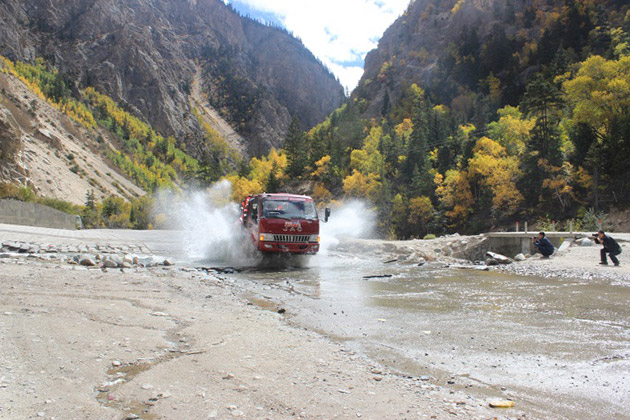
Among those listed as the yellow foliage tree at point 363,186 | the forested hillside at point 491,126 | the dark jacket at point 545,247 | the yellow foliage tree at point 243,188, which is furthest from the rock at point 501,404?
the yellow foliage tree at point 243,188

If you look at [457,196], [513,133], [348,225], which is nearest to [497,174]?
[457,196]

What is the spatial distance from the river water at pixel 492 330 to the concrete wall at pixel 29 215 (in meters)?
26.3

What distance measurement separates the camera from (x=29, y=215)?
34.2m

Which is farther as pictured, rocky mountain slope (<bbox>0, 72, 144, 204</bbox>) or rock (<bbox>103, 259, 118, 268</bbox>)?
rocky mountain slope (<bbox>0, 72, 144, 204</bbox>)

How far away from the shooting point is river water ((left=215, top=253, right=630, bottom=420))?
3990mm

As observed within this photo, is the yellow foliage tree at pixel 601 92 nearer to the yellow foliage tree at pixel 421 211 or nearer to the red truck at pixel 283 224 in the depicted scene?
the yellow foliage tree at pixel 421 211

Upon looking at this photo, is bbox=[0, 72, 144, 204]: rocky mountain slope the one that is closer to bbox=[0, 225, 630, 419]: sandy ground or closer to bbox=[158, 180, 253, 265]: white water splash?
bbox=[158, 180, 253, 265]: white water splash

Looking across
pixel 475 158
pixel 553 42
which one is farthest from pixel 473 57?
pixel 475 158

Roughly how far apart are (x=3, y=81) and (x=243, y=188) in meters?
58.4

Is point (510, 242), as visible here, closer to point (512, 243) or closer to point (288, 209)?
point (512, 243)

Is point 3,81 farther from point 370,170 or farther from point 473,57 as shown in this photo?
point 473,57

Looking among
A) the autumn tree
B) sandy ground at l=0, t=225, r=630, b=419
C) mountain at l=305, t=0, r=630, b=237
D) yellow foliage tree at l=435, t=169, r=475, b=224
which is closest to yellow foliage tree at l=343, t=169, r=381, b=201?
mountain at l=305, t=0, r=630, b=237

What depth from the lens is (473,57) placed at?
126 meters

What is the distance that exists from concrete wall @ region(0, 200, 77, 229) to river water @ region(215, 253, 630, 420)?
86.2ft
